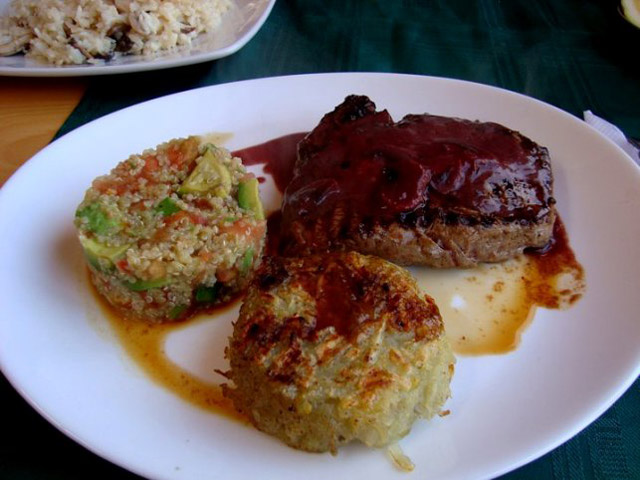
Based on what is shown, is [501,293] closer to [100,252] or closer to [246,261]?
[246,261]

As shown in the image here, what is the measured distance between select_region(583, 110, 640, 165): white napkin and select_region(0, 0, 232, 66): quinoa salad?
2619 millimetres

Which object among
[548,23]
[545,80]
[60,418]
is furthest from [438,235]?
[548,23]

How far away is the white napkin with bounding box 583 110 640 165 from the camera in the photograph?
3.26 m

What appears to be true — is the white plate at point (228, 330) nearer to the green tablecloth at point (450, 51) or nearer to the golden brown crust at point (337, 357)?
the golden brown crust at point (337, 357)

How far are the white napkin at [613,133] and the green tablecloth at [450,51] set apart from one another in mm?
339

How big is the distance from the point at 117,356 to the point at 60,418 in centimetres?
40

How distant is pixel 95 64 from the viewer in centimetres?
382

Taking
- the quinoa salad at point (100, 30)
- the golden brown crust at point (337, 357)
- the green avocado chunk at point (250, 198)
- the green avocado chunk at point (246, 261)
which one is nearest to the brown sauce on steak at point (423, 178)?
the green avocado chunk at point (250, 198)

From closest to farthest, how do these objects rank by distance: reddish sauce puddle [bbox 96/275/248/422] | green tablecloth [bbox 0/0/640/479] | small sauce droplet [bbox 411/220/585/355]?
reddish sauce puddle [bbox 96/275/248/422] < small sauce droplet [bbox 411/220/585/355] < green tablecloth [bbox 0/0/640/479]

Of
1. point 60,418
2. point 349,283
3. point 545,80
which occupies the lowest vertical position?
point 545,80

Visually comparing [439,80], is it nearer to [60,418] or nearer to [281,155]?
[281,155]

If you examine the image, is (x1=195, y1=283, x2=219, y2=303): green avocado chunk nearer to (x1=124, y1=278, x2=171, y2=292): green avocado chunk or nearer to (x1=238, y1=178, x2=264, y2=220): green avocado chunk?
(x1=124, y1=278, x2=171, y2=292): green avocado chunk

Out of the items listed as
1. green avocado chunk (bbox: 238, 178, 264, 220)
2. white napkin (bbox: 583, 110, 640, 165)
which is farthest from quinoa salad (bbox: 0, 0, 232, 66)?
white napkin (bbox: 583, 110, 640, 165)

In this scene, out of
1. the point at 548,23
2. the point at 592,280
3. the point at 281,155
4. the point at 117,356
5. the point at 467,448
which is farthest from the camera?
the point at 548,23
